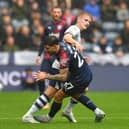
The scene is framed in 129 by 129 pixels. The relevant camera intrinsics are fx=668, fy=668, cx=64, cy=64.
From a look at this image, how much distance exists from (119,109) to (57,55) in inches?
160

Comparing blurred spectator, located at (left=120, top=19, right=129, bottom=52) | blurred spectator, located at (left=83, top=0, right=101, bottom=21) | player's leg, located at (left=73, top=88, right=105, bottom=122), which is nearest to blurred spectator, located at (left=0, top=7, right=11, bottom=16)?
blurred spectator, located at (left=83, top=0, right=101, bottom=21)

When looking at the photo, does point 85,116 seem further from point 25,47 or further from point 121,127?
point 25,47

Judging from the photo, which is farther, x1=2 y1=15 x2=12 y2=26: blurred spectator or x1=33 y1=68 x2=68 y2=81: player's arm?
x1=2 y1=15 x2=12 y2=26: blurred spectator

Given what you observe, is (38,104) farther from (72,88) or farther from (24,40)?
(24,40)

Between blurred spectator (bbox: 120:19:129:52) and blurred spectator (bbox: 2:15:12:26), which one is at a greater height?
blurred spectator (bbox: 2:15:12:26)

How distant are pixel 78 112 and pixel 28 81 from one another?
7.37 meters

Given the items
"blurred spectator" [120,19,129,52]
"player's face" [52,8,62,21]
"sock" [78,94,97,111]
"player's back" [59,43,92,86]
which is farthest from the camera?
"blurred spectator" [120,19,129,52]

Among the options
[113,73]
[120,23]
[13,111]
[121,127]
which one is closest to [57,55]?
[121,127]

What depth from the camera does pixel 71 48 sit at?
1148 centimetres

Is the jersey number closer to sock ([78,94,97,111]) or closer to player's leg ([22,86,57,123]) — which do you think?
sock ([78,94,97,111])

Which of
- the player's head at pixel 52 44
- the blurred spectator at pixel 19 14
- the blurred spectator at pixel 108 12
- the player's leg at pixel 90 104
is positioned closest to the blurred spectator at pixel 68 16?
the blurred spectator at pixel 19 14

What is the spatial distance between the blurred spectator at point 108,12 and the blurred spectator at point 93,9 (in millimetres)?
Result: 473

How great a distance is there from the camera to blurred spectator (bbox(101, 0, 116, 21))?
83.7ft

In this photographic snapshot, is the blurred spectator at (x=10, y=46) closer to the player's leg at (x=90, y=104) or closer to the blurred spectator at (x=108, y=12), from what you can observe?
the blurred spectator at (x=108, y=12)
